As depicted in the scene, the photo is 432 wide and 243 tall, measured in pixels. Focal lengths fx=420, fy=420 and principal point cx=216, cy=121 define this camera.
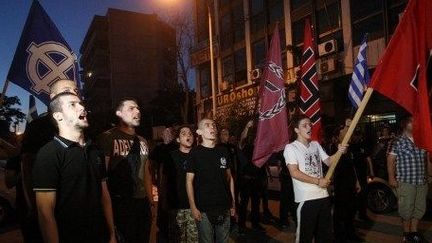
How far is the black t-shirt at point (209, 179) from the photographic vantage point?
4.80 meters

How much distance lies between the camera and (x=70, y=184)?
3.05 meters

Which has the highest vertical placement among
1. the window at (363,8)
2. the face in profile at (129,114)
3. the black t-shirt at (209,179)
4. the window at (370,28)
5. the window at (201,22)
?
the window at (201,22)

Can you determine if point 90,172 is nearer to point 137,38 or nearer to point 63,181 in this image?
point 63,181

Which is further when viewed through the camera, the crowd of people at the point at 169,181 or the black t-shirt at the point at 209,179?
the black t-shirt at the point at 209,179

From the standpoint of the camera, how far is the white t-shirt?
194 inches

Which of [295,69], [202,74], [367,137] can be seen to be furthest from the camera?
[202,74]

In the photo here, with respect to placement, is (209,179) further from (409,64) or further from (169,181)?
(409,64)

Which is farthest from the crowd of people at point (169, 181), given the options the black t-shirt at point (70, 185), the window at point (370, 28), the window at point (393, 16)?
the window at point (370, 28)

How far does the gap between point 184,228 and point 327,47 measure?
15.9 meters

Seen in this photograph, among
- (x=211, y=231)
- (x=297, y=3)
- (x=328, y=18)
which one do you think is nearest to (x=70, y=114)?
(x=211, y=231)

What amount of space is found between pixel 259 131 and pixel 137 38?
197 feet

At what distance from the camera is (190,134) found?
19.6 ft

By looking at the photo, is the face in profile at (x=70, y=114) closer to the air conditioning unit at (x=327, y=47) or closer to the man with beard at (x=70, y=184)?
→ the man with beard at (x=70, y=184)

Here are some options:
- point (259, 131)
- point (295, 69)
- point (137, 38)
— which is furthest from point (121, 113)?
point (137, 38)
